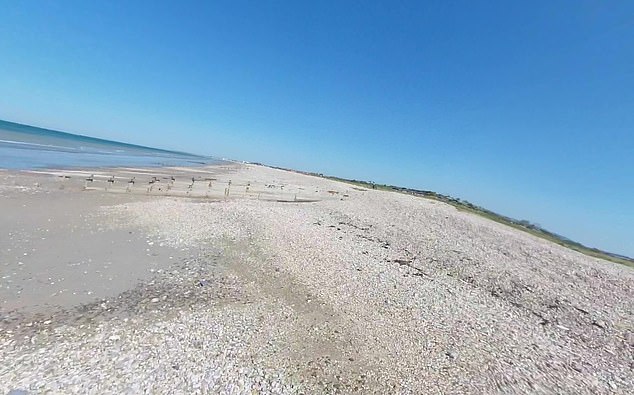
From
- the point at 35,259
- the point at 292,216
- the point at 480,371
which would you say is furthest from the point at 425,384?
the point at 292,216

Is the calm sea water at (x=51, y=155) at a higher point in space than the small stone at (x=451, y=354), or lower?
lower

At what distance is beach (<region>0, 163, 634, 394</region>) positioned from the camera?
6215 mm

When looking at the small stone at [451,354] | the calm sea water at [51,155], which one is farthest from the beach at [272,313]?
the calm sea water at [51,155]

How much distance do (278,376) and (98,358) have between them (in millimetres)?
3591

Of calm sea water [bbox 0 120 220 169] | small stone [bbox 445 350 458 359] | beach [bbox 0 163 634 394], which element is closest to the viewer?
beach [bbox 0 163 634 394]

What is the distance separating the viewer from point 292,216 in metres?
23.8

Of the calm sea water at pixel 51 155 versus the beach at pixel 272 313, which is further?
the calm sea water at pixel 51 155

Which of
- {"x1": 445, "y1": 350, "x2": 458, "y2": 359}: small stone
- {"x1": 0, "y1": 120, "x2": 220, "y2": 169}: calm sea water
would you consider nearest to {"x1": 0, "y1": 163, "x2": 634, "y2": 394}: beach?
{"x1": 445, "y1": 350, "x2": 458, "y2": 359}: small stone

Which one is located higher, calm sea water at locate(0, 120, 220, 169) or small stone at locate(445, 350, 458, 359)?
small stone at locate(445, 350, 458, 359)

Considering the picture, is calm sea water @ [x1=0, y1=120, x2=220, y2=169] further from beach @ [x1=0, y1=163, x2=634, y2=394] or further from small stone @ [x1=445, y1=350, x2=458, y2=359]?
small stone @ [x1=445, y1=350, x2=458, y2=359]

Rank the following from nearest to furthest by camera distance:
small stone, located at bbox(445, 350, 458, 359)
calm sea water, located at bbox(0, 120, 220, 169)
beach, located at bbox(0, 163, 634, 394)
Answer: beach, located at bbox(0, 163, 634, 394)
small stone, located at bbox(445, 350, 458, 359)
calm sea water, located at bbox(0, 120, 220, 169)

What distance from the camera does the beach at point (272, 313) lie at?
6.21 metres

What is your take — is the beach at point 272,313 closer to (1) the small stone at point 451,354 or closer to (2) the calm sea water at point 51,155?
(1) the small stone at point 451,354

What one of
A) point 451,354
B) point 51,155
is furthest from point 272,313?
point 51,155
